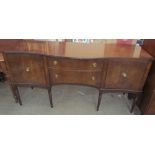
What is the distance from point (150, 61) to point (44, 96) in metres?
1.31

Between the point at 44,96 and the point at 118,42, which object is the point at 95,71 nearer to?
the point at 118,42

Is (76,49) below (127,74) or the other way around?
the other way around

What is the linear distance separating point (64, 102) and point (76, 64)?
0.64m

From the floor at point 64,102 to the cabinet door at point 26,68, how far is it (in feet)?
1.16

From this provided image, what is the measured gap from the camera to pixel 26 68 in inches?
59.4

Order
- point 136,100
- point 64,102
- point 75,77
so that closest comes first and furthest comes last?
point 75,77
point 136,100
point 64,102

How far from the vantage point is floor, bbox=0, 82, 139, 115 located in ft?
5.79

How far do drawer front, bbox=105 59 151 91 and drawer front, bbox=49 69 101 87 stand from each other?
0.40ft

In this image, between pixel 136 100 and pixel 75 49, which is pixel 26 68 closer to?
pixel 75 49

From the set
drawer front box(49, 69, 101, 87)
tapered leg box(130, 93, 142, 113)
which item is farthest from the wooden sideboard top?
tapered leg box(130, 93, 142, 113)

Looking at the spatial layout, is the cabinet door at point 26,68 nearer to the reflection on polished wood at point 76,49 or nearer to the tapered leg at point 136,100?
the reflection on polished wood at point 76,49

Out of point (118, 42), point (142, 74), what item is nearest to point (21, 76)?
point (118, 42)

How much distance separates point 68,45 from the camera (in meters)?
1.61

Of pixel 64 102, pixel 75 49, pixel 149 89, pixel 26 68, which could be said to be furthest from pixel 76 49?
pixel 149 89
